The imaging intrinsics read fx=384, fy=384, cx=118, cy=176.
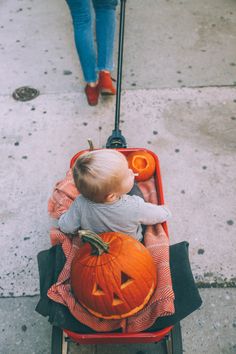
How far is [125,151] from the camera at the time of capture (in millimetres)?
1947

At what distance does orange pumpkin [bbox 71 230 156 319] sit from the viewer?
1.32 m

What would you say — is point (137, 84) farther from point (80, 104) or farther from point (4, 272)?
point (4, 272)

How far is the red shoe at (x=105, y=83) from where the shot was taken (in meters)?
2.61

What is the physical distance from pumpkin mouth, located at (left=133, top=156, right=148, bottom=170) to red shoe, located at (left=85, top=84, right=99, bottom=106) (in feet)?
2.87

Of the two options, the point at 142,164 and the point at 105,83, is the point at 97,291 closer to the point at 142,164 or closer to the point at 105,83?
the point at 142,164

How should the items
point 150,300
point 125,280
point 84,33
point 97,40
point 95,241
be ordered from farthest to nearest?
point 97,40 → point 84,33 → point 150,300 → point 125,280 → point 95,241

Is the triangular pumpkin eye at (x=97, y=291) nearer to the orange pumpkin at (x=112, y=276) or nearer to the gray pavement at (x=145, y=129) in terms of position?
the orange pumpkin at (x=112, y=276)

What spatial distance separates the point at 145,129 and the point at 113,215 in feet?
3.71

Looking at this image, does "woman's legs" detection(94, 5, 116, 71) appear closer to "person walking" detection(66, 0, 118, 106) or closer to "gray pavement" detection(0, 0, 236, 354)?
"person walking" detection(66, 0, 118, 106)

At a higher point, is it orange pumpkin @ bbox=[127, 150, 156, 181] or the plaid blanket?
orange pumpkin @ bbox=[127, 150, 156, 181]

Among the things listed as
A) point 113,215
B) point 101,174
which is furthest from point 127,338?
point 101,174

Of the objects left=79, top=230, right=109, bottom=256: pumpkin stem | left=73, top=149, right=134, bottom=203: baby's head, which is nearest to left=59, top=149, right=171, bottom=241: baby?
left=73, top=149, right=134, bottom=203: baby's head

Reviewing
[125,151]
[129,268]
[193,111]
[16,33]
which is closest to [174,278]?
[129,268]

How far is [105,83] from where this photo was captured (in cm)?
261
